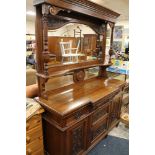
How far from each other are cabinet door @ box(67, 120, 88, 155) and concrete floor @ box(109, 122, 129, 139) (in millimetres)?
794

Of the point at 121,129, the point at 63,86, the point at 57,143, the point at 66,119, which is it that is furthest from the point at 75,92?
the point at 121,129

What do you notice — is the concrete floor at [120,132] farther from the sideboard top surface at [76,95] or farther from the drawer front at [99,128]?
the sideboard top surface at [76,95]

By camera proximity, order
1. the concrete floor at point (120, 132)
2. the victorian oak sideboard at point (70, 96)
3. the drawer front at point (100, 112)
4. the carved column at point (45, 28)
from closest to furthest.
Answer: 1. the carved column at point (45, 28)
2. the victorian oak sideboard at point (70, 96)
3. the drawer front at point (100, 112)
4. the concrete floor at point (120, 132)

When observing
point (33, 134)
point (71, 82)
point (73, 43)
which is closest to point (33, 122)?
point (33, 134)

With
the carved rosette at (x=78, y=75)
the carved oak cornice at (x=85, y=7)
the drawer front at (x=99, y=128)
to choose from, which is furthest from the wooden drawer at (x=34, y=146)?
the carved oak cornice at (x=85, y=7)

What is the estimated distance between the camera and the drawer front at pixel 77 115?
1.38 metres

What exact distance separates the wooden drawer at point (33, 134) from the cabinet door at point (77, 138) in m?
0.32

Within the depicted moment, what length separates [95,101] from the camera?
158 centimetres

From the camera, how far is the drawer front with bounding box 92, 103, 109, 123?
1.75 metres

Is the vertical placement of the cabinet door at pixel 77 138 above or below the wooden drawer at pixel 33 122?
below

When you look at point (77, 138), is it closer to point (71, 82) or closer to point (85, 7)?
point (71, 82)
